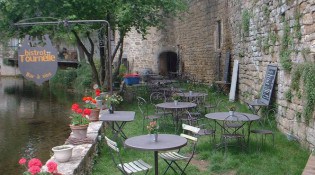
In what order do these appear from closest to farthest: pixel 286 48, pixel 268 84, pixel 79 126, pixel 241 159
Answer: pixel 241 159, pixel 79 126, pixel 286 48, pixel 268 84

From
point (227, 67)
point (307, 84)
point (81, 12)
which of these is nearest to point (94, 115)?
point (307, 84)

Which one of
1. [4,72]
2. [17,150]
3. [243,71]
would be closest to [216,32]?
[243,71]

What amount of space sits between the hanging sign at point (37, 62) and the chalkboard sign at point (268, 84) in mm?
4653

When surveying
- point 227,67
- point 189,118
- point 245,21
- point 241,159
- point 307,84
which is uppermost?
point 245,21

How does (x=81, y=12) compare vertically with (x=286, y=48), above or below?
above

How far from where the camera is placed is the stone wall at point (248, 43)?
643 centimetres

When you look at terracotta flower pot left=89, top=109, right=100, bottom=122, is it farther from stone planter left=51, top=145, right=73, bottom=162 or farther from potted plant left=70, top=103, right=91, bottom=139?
stone planter left=51, top=145, right=73, bottom=162

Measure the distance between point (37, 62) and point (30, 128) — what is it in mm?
6454

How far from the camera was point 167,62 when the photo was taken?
21969mm

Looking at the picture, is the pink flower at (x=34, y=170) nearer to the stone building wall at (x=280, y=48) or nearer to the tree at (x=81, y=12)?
the stone building wall at (x=280, y=48)

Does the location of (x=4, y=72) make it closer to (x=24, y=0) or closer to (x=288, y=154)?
(x=24, y=0)

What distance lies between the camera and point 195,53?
17672mm

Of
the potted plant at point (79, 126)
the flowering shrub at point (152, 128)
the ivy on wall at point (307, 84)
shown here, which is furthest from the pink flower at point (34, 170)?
the ivy on wall at point (307, 84)

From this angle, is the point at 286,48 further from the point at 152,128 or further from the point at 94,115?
the point at 94,115
